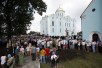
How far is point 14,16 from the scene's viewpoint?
3997 centimetres

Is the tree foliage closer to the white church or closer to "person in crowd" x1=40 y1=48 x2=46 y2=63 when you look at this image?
"person in crowd" x1=40 y1=48 x2=46 y2=63

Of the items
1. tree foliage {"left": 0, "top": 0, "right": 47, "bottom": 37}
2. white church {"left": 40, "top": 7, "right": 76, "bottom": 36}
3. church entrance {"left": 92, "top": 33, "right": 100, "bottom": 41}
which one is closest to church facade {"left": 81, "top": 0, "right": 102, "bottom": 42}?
church entrance {"left": 92, "top": 33, "right": 100, "bottom": 41}

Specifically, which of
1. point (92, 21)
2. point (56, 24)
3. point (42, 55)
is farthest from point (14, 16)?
point (56, 24)

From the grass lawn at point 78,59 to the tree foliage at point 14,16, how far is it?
12.5 metres

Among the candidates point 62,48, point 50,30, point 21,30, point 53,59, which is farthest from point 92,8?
point 50,30

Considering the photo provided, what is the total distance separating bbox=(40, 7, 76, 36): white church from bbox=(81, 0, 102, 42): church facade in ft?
186

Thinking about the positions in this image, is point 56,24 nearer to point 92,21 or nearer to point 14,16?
point 14,16

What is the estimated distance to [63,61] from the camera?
87.0 ft

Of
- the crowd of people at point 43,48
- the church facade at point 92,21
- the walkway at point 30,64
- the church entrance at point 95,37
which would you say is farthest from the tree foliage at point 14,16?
the walkway at point 30,64

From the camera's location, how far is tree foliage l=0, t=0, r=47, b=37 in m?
39.8

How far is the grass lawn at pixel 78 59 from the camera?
24.6 metres

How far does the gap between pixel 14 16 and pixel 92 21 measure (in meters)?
13.1

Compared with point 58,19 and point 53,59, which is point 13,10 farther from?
point 58,19

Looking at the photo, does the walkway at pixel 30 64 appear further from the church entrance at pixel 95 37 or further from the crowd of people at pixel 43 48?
the church entrance at pixel 95 37
